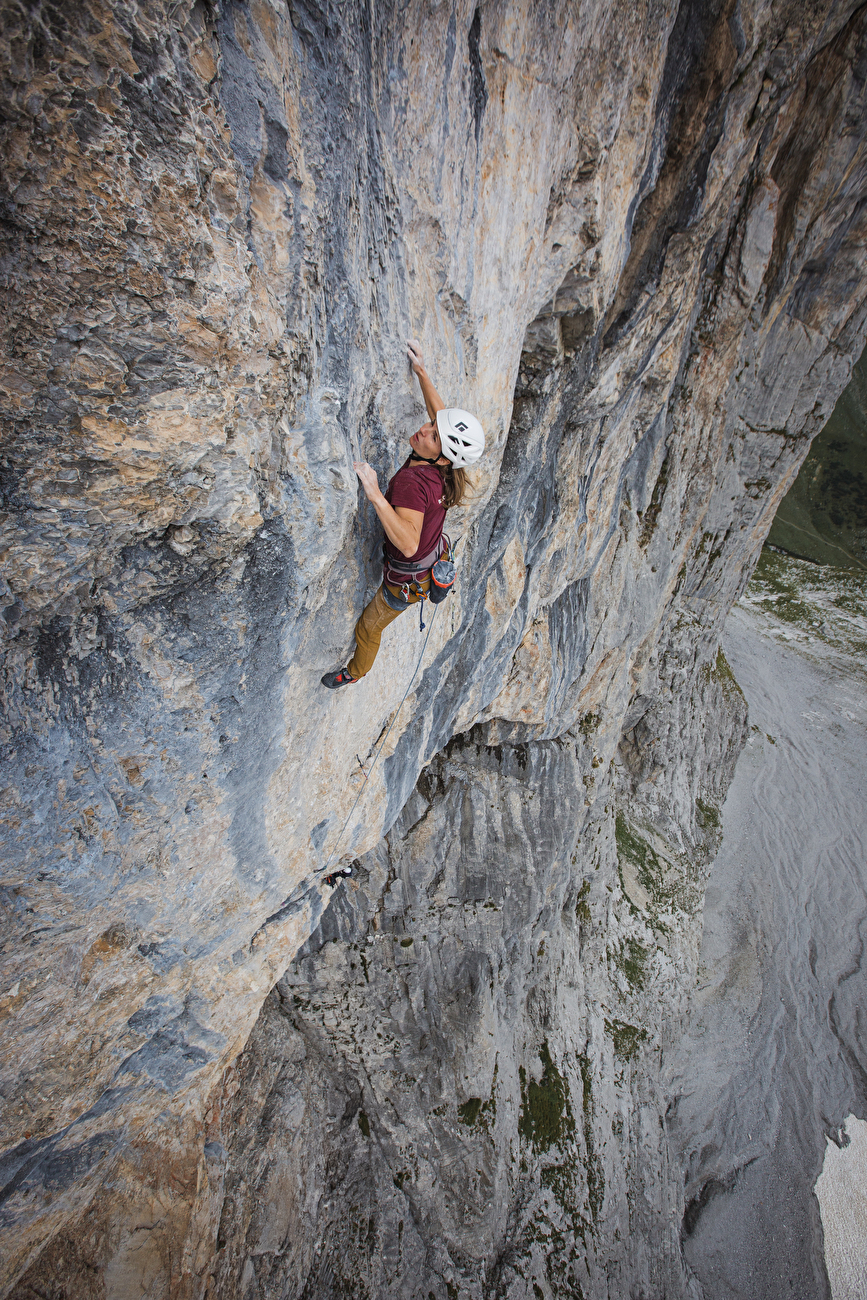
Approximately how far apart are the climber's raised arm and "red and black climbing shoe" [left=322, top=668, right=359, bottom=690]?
2451 mm

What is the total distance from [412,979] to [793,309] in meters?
17.9

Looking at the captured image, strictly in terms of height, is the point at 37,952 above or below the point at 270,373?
below

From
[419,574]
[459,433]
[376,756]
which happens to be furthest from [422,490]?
[376,756]

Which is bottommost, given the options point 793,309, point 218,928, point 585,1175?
point 585,1175

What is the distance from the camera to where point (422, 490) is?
4367 millimetres

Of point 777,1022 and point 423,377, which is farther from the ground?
point 423,377

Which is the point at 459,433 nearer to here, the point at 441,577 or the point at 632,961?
the point at 441,577

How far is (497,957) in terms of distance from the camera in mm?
12750

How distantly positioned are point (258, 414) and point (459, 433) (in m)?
1.68

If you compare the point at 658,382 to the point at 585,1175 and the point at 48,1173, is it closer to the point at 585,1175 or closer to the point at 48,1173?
the point at 48,1173

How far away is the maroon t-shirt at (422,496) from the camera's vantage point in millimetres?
4328

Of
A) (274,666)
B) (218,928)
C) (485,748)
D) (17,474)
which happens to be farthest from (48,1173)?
(485,748)

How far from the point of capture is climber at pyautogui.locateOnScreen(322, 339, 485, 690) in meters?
4.29

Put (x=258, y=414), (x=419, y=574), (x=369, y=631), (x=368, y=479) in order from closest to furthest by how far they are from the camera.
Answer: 1. (x=258, y=414)
2. (x=368, y=479)
3. (x=419, y=574)
4. (x=369, y=631)
